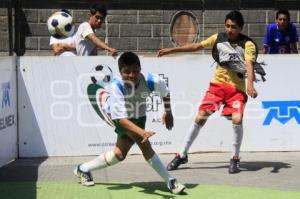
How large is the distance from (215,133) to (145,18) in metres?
5.11

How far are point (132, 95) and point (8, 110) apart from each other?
2212 millimetres

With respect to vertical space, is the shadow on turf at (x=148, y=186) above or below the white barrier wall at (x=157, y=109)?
below

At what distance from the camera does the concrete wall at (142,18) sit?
12.8m

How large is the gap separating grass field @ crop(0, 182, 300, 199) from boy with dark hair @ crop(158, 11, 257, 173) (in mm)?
867

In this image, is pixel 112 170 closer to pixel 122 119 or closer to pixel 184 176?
pixel 184 176

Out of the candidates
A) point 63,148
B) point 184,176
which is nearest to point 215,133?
point 184,176

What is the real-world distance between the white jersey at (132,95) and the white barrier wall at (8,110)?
186 cm

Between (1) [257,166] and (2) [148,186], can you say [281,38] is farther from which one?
(2) [148,186]

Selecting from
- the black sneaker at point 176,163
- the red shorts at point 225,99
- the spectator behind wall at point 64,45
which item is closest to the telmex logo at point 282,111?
the red shorts at point 225,99

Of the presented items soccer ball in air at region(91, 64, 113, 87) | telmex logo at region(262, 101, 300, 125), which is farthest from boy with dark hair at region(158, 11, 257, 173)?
telmex logo at region(262, 101, 300, 125)

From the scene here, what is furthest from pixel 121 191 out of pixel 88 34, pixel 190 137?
pixel 88 34

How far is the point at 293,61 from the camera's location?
857 cm

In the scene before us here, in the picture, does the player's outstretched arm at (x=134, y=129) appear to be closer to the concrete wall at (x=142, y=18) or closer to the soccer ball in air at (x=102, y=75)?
the soccer ball in air at (x=102, y=75)

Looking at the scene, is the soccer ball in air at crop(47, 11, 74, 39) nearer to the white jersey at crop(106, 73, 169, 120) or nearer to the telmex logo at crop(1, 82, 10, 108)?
the telmex logo at crop(1, 82, 10, 108)
